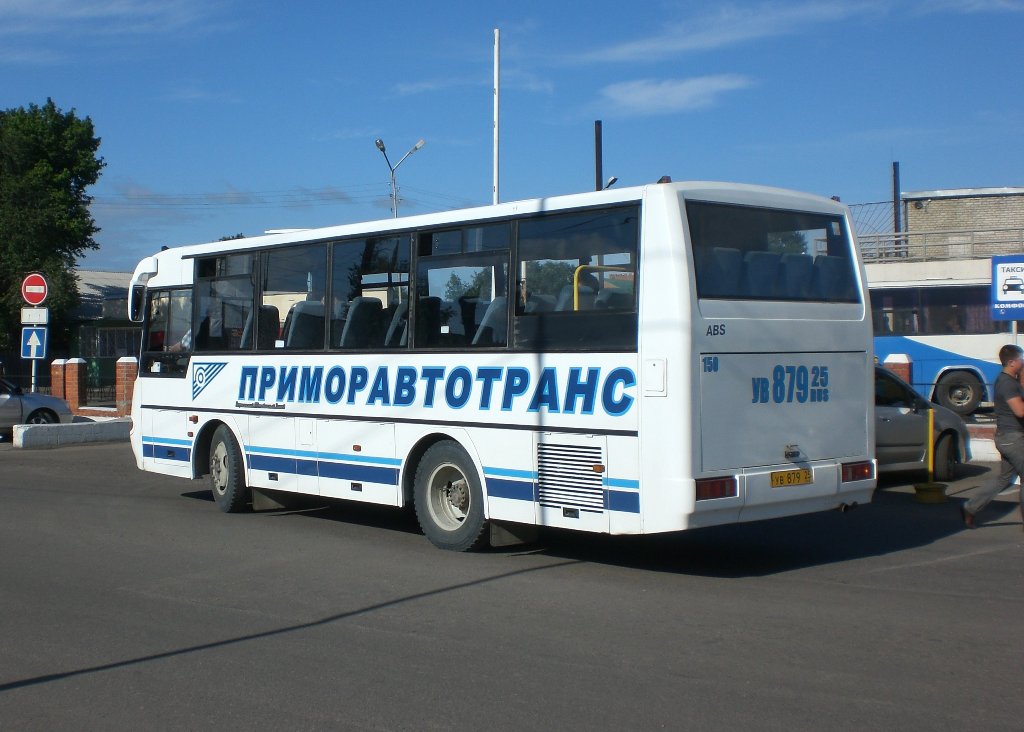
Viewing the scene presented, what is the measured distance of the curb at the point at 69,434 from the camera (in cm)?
2225

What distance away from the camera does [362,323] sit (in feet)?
36.2

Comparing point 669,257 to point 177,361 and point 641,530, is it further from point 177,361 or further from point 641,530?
point 177,361

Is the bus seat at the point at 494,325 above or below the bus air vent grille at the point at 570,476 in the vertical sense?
above

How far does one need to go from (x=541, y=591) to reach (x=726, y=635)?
1865mm

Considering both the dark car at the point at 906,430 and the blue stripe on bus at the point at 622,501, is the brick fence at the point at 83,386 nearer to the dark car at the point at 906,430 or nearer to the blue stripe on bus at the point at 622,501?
the dark car at the point at 906,430

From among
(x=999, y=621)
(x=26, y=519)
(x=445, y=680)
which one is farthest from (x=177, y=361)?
(x=999, y=621)

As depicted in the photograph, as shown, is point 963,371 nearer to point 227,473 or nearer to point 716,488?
point 227,473

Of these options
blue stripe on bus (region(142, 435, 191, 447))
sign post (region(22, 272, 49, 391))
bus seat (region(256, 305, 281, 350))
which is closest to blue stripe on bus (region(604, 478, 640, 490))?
bus seat (region(256, 305, 281, 350))

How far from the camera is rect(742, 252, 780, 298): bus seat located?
8742mm

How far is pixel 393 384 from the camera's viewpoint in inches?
416

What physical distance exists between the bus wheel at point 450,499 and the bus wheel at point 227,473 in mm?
3287

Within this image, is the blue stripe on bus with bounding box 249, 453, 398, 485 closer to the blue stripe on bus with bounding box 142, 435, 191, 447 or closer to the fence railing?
the blue stripe on bus with bounding box 142, 435, 191, 447

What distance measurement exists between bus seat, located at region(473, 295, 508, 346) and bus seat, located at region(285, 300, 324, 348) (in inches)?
97.8

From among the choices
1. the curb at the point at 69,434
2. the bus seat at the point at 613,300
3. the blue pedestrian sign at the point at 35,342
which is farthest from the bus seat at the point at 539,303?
the blue pedestrian sign at the point at 35,342
